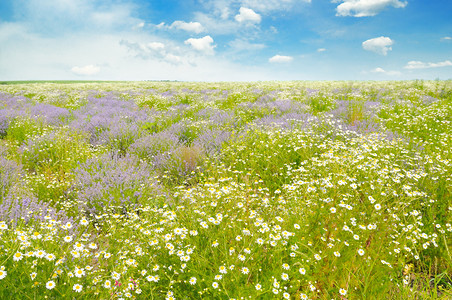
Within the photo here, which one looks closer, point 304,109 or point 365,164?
point 365,164

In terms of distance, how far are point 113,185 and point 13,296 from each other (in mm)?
2335

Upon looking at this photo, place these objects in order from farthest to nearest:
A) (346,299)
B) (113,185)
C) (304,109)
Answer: (304,109), (113,185), (346,299)

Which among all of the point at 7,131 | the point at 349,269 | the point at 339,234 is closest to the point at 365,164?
the point at 339,234

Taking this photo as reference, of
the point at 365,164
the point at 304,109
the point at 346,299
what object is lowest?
the point at 346,299

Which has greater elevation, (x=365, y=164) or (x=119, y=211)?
(x=365, y=164)

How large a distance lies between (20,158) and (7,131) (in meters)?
2.81

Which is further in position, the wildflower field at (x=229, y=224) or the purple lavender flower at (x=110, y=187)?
the purple lavender flower at (x=110, y=187)

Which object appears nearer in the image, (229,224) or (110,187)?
(229,224)

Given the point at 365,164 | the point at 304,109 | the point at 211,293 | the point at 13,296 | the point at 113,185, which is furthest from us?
the point at 304,109

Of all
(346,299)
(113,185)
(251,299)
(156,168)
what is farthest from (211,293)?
(156,168)

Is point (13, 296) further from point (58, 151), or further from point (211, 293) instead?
point (58, 151)

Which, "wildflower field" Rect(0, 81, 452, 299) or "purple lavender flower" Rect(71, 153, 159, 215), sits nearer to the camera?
"wildflower field" Rect(0, 81, 452, 299)

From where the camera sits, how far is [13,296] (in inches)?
72.6

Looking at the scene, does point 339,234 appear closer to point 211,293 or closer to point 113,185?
point 211,293
